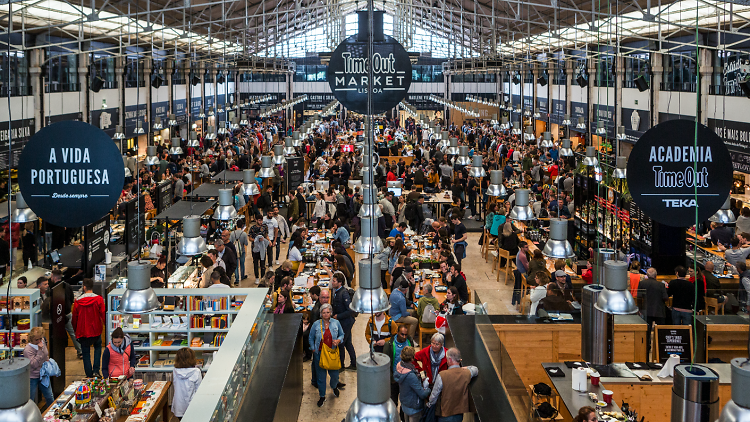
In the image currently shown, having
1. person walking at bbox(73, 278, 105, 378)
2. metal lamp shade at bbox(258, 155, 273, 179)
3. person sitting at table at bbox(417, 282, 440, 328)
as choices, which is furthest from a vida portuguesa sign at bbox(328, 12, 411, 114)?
metal lamp shade at bbox(258, 155, 273, 179)

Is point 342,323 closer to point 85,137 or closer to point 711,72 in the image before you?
point 85,137

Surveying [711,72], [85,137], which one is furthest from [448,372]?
[711,72]

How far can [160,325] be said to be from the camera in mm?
8523

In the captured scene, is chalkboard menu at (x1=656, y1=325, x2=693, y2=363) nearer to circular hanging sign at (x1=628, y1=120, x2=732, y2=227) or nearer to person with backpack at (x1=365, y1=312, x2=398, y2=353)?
person with backpack at (x1=365, y1=312, x2=398, y2=353)

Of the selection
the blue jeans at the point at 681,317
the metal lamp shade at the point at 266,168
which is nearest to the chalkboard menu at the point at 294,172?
the metal lamp shade at the point at 266,168

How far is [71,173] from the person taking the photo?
5.77 m

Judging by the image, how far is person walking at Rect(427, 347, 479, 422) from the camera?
6.57 meters

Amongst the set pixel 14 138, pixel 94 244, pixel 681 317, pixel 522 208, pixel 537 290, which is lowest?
pixel 681 317

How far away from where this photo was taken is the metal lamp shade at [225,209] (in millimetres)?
9969

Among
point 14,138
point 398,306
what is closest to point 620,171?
point 398,306

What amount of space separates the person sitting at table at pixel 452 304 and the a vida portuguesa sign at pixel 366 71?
2527 millimetres

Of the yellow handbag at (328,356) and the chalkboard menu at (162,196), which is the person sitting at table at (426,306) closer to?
the yellow handbag at (328,356)

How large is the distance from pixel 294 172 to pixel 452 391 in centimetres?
1286

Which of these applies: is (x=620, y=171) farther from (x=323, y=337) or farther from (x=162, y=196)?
(x=162, y=196)
